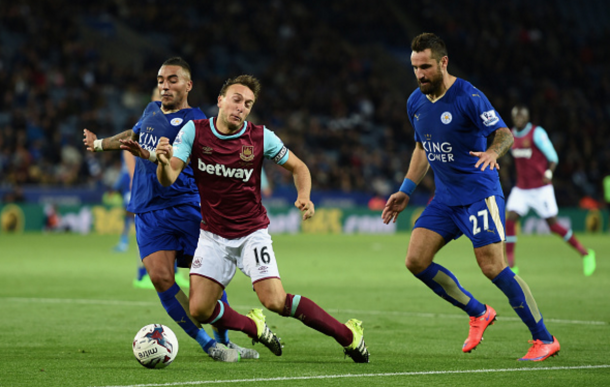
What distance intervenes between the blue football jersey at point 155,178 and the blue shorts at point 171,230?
8 centimetres

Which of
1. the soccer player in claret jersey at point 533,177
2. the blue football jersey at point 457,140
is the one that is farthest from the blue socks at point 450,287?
the soccer player in claret jersey at point 533,177

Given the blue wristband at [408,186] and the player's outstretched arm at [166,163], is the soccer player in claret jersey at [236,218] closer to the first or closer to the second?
the player's outstretched arm at [166,163]

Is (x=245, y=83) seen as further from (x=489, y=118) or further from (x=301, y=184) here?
(x=489, y=118)

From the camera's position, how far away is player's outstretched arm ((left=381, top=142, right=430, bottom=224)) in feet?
24.4

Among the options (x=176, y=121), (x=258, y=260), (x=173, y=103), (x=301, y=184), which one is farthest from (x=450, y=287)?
(x=173, y=103)

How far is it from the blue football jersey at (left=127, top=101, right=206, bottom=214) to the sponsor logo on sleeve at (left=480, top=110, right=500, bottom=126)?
2224 mm

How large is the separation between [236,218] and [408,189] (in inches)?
A: 67.9

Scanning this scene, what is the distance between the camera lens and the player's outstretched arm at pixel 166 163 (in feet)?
19.7

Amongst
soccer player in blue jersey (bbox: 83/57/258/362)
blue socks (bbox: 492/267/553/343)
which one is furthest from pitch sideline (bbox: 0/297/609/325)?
soccer player in blue jersey (bbox: 83/57/258/362)

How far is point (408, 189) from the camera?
754 cm

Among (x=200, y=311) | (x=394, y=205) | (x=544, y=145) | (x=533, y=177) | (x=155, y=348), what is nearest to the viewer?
(x=155, y=348)

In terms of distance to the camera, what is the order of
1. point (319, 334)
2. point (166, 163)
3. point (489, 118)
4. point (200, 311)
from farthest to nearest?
point (319, 334) < point (489, 118) < point (200, 311) < point (166, 163)

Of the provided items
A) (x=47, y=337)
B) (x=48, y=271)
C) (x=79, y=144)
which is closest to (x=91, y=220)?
(x=79, y=144)

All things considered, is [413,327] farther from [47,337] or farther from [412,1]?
[412,1]
